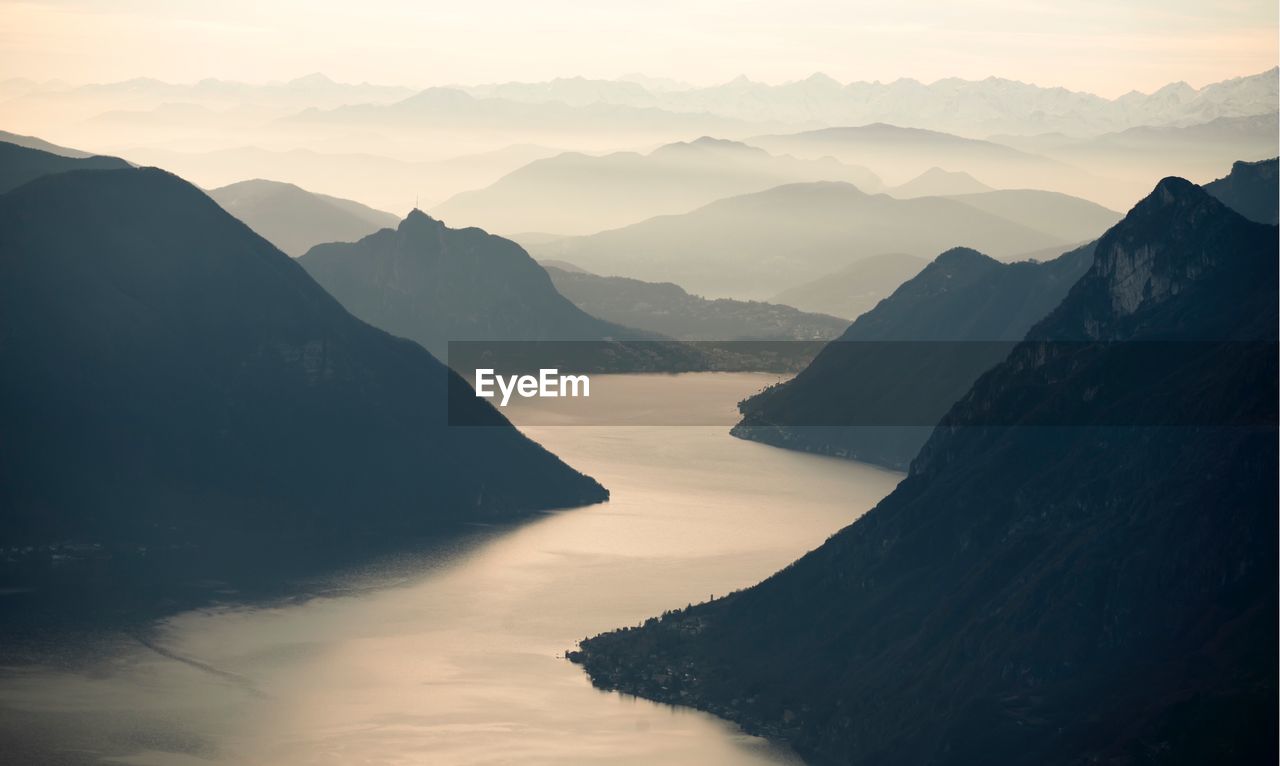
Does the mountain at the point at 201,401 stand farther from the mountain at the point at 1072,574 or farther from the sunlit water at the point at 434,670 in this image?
the mountain at the point at 1072,574

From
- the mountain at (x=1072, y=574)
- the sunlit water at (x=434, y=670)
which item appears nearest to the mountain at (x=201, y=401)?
the sunlit water at (x=434, y=670)

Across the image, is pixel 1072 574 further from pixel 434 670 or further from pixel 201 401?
pixel 201 401

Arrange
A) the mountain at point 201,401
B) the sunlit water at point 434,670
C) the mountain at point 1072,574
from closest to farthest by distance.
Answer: the mountain at point 1072,574 < the sunlit water at point 434,670 < the mountain at point 201,401

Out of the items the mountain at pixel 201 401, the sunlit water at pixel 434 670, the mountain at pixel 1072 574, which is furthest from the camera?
the mountain at pixel 201 401

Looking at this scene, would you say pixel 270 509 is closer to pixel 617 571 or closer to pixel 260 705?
pixel 617 571

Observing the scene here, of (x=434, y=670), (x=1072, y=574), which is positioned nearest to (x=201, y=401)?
(x=434, y=670)

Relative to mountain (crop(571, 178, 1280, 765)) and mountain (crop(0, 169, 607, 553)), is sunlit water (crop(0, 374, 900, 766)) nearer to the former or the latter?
mountain (crop(571, 178, 1280, 765))

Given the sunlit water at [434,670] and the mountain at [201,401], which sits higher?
the mountain at [201,401]
